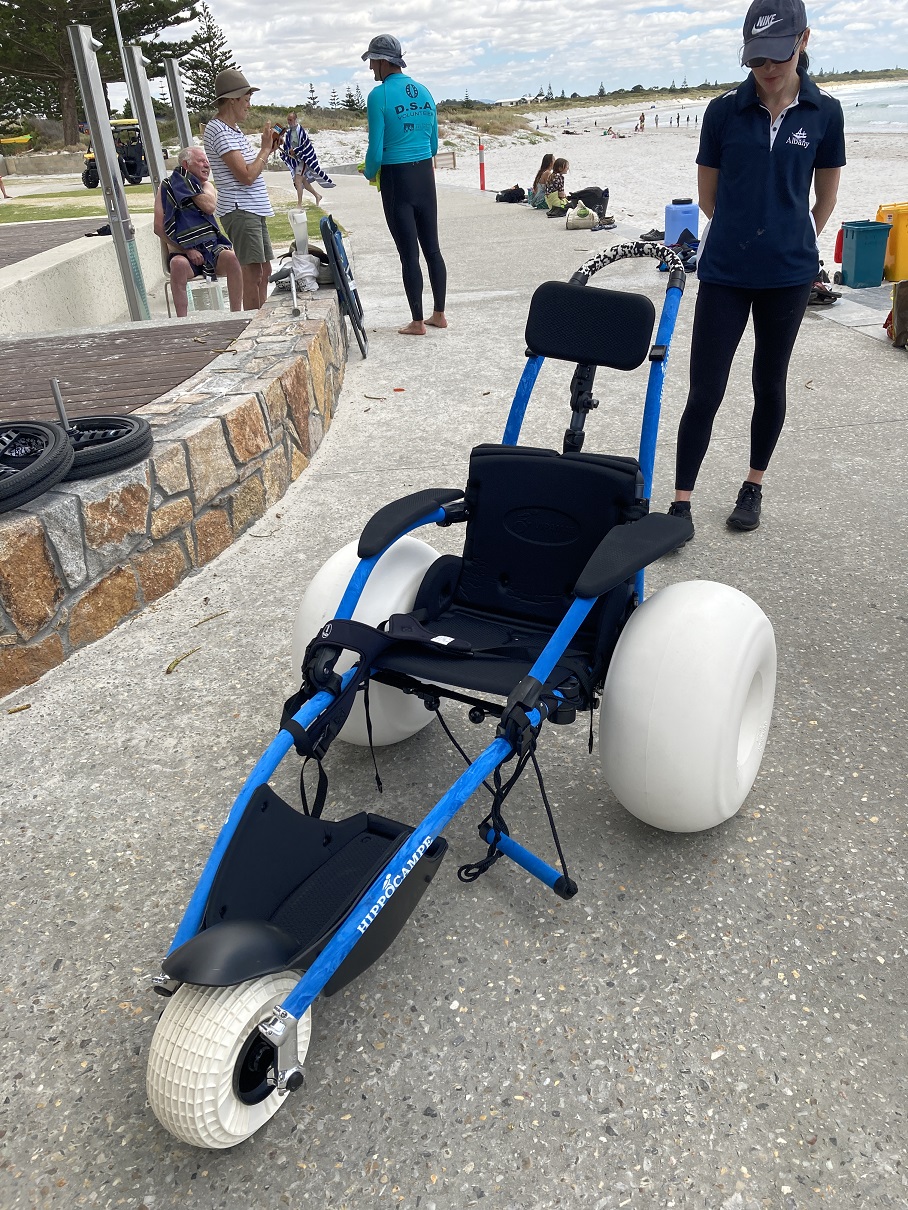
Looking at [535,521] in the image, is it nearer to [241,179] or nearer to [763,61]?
[763,61]

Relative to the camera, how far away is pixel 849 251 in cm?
778

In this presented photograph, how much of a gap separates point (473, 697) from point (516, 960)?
61 centimetres

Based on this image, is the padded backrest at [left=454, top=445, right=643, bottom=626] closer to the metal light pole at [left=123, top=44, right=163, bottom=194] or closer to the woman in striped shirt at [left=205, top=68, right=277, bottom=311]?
the woman in striped shirt at [left=205, top=68, right=277, bottom=311]

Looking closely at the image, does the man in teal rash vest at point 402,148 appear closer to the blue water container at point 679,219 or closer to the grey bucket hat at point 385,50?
the grey bucket hat at point 385,50

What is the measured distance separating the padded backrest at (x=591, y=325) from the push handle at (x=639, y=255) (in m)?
0.16

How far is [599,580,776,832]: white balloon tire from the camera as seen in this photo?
204 cm

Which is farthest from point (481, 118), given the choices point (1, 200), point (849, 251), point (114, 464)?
point (114, 464)

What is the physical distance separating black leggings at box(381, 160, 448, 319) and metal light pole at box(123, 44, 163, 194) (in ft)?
8.23

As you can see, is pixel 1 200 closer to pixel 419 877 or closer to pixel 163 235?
pixel 163 235

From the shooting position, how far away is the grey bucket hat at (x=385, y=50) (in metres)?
6.04

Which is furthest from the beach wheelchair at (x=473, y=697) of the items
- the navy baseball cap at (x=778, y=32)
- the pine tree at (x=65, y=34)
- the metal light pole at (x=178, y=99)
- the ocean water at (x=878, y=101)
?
the ocean water at (x=878, y=101)

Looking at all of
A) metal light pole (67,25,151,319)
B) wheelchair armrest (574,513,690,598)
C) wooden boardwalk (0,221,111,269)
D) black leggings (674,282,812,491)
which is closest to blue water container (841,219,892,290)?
black leggings (674,282,812,491)

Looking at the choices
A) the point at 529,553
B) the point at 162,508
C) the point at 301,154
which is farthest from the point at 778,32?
the point at 301,154

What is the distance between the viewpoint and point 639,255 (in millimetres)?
2791
